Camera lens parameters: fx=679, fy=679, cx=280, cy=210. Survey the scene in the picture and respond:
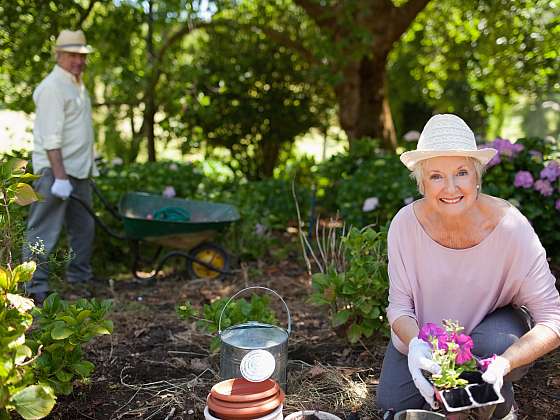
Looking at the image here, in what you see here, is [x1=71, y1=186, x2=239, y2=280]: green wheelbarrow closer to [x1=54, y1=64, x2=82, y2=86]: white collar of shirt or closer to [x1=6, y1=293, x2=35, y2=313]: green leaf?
[x1=54, y1=64, x2=82, y2=86]: white collar of shirt

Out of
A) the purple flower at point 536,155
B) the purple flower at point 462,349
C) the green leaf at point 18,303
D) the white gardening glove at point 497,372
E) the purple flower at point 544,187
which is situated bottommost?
the white gardening glove at point 497,372

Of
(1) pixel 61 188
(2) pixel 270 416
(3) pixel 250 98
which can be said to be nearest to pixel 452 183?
(2) pixel 270 416

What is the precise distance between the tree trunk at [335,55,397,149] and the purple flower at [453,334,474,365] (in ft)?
15.7

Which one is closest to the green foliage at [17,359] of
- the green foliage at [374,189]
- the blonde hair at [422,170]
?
the blonde hair at [422,170]

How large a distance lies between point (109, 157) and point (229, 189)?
84.4 inches

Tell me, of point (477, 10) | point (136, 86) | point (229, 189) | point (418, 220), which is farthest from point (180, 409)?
point (477, 10)

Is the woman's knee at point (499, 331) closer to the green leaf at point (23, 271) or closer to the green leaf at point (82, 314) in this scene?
the green leaf at point (82, 314)

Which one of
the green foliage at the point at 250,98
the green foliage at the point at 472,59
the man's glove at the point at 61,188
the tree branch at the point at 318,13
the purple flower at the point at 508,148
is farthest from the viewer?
the green foliage at the point at 250,98

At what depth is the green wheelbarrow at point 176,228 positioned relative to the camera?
4582 millimetres

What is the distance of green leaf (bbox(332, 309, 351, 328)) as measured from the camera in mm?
3203

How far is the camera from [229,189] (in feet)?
20.1

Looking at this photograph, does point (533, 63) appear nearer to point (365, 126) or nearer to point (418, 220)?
point (365, 126)

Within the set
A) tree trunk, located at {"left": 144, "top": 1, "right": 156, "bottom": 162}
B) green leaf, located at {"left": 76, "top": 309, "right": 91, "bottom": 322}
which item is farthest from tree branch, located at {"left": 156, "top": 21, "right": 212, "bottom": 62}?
green leaf, located at {"left": 76, "top": 309, "right": 91, "bottom": 322}

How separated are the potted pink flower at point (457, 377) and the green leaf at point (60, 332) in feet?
4.04
